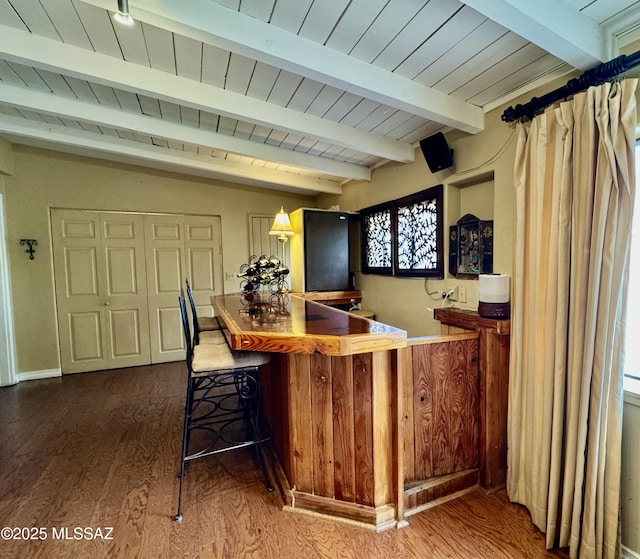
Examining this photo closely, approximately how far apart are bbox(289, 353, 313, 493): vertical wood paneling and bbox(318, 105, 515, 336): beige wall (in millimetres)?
1304

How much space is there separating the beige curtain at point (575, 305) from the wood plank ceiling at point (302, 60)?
1.01ft

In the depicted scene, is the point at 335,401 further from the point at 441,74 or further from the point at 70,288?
the point at 70,288

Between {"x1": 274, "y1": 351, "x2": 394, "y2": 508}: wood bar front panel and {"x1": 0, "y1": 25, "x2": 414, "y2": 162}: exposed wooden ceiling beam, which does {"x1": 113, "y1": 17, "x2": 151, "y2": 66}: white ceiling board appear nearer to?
{"x1": 0, "y1": 25, "x2": 414, "y2": 162}: exposed wooden ceiling beam

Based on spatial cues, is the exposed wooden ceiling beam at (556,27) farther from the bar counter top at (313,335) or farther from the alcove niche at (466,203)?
the bar counter top at (313,335)

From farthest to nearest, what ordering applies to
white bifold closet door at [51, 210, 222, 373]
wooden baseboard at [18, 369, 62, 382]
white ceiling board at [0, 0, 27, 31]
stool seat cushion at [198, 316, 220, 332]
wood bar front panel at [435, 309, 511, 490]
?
white bifold closet door at [51, 210, 222, 373] < wooden baseboard at [18, 369, 62, 382] < stool seat cushion at [198, 316, 220, 332] < wood bar front panel at [435, 309, 511, 490] < white ceiling board at [0, 0, 27, 31]

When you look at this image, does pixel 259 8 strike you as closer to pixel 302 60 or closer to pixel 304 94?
pixel 302 60

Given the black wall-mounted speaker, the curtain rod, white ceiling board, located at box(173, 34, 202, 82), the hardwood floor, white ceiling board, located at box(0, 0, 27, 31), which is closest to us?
the curtain rod

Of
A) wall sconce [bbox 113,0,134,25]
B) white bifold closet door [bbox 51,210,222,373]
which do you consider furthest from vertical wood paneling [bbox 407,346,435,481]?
white bifold closet door [bbox 51,210,222,373]

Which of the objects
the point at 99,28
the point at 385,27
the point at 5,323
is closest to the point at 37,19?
the point at 99,28

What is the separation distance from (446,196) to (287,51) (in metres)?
1.46

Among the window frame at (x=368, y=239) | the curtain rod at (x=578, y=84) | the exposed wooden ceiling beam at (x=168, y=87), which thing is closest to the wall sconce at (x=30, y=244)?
the exposed wooden ceiling beam at (x=168, y=87)

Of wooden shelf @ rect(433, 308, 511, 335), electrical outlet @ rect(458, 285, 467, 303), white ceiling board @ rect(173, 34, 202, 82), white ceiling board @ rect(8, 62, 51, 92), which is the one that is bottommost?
wooden shelf @ rect(433, 308, 511, 335)

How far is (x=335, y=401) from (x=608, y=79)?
189 centimetres

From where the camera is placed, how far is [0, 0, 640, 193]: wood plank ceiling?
4.43ft
